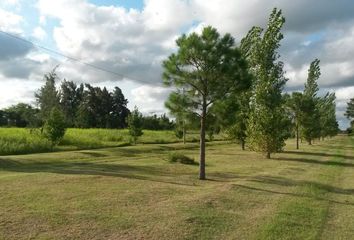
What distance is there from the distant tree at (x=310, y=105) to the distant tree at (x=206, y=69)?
35.8 m

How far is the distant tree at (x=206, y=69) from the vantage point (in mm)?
17812

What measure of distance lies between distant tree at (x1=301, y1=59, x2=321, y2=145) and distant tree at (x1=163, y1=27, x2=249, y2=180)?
117 feet

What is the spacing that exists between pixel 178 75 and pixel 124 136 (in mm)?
39245

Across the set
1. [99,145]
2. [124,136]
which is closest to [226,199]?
[99,145]

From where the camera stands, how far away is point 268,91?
33344mm

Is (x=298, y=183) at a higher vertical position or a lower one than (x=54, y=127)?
lower

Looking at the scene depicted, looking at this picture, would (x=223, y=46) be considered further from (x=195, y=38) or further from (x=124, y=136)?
(x=124, y=136)

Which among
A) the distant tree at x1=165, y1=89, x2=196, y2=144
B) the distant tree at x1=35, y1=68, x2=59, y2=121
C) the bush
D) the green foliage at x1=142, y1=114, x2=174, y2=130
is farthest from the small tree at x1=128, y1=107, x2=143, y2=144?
the green foliage at x1=142, y1=114, x2=174, y2=130

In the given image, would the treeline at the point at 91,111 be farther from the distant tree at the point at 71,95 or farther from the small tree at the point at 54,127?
the small tree at the point at 54,127

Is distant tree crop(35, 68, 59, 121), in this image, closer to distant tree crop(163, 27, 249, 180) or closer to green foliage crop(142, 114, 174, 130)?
distant tree crop(163, 27, 249, 180)

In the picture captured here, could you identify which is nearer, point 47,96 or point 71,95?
point 47,96

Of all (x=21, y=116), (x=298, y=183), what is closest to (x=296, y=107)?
(x=21, y=116)

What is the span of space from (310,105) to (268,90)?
21288 millimetres

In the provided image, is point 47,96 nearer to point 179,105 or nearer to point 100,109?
point 179,105
